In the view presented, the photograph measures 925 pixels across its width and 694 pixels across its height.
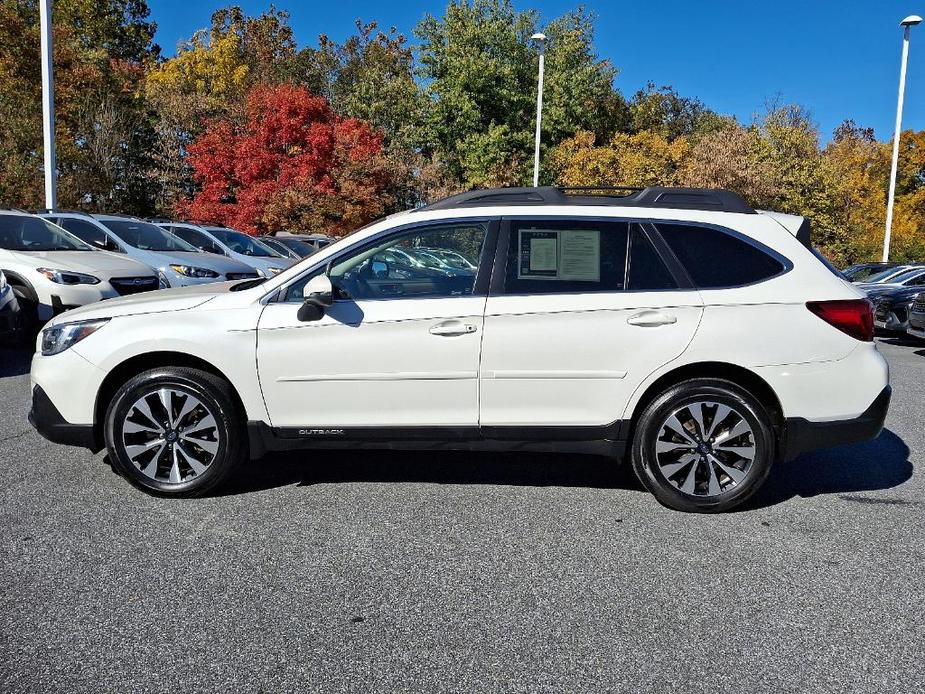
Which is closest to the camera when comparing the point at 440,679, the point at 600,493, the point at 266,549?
the point at 440,679

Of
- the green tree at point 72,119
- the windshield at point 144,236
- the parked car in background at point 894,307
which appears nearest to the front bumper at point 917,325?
the parked car in background at point 894,307

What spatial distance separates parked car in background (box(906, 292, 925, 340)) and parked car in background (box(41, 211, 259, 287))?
10694mm

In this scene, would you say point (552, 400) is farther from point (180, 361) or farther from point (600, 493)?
point (180, 361)

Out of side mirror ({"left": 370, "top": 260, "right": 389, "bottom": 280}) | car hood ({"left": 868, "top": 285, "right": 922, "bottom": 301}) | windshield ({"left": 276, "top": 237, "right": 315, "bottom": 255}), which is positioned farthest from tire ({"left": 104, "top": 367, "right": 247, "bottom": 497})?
windshield ({"left": 276, "top": 237, "right": 315, "bottom": 255})

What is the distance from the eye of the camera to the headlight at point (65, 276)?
950cm

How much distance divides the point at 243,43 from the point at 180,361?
47715mm

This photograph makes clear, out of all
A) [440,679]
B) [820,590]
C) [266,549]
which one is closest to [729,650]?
[820,590]

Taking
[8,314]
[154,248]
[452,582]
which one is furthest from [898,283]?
[8,314]

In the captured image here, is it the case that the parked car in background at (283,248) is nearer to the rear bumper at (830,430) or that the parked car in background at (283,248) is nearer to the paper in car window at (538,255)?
the paper in car window at (538,255)

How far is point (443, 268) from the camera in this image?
4609 mm

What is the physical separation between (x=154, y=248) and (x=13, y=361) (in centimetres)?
411

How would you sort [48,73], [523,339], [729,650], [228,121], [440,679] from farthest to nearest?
[228,121], [48,73], [523,339], [729,650], [440,679]

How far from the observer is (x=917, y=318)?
11820 millimetres

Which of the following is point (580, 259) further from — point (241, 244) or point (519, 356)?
point (241, 244)
